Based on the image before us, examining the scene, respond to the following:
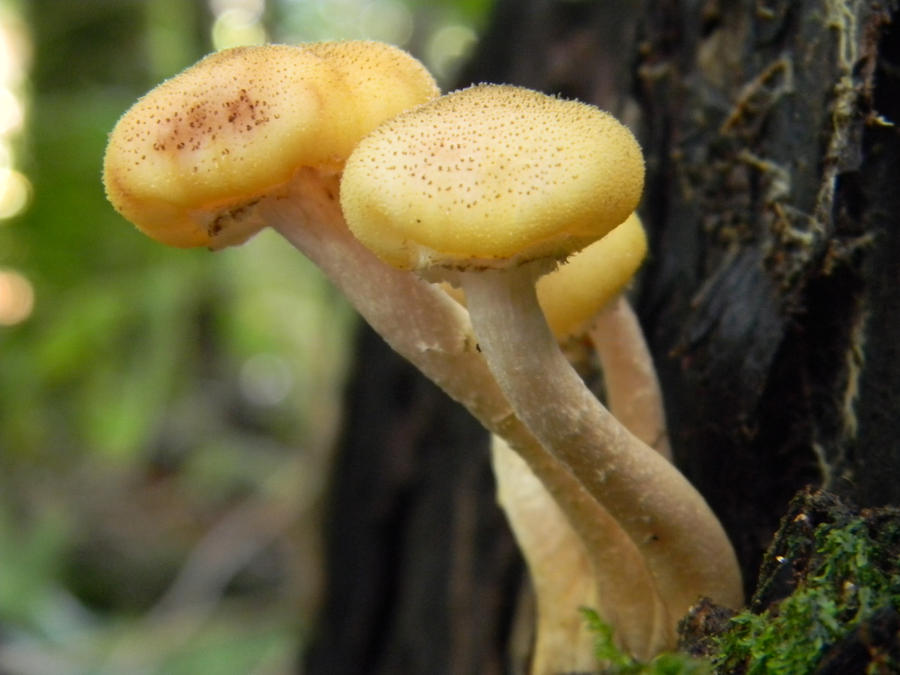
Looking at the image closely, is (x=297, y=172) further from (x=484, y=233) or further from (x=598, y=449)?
(x=598, y=449)

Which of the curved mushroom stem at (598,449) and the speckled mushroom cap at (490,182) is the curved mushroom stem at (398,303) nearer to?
the curved mushroom stem at (598,449)

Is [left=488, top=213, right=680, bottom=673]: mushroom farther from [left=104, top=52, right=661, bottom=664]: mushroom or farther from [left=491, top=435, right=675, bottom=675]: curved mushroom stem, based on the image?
[left=104, top=52, right=661, bottom=664]: mushroom

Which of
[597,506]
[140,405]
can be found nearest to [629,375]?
[597,506]

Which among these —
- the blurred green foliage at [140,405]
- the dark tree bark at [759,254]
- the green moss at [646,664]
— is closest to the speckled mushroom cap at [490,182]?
the green moss at [646,664]

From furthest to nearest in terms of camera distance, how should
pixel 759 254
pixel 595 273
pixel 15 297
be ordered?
1. pixel 15 297
2. pixel 759 254
3. pixel 595 273

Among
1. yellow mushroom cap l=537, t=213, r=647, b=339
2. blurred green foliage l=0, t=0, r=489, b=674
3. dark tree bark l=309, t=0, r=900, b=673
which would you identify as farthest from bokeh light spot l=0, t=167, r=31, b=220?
yellow mushroom cap l=537, t=213, r=647, b=339

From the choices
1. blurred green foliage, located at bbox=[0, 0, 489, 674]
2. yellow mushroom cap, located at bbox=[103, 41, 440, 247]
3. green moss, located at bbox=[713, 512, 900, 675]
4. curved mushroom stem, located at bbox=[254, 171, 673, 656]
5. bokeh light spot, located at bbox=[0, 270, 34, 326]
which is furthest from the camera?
bokeh light spot, located at bbox=[0, 270, 34, 326]

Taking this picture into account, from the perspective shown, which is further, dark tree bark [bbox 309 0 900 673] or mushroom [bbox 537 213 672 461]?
dark tree bark [bbox 309 0 900 673]
